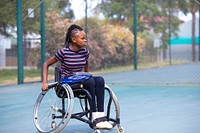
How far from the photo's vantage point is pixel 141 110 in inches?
216

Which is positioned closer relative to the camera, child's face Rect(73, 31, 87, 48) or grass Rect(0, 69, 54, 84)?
child's face Rect(73, 31, 87, 48)

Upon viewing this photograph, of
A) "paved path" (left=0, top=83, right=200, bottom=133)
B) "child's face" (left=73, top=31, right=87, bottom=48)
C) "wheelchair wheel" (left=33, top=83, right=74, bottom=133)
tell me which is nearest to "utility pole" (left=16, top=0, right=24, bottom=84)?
"paved path" (left=0, top=83, right=200, bottom=133)

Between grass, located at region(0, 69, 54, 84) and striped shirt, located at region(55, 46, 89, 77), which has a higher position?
striped shirt, located at region(55, 46, 89, 77)

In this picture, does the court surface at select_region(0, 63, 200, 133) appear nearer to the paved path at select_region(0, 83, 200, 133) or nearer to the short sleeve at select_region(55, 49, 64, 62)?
the paved path at select_region(0, 83, 200, 133)

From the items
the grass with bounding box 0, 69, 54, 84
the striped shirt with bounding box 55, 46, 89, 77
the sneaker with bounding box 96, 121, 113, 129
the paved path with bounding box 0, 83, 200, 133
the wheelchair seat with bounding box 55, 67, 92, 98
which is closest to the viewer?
the sneaker with bounding box 96, 121, 113, 129

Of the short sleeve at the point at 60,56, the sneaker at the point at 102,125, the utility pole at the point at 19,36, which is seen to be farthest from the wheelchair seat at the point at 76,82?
the utility pole at the point at 19,36

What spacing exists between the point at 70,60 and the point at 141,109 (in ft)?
5.86

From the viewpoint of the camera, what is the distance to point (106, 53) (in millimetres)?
15336

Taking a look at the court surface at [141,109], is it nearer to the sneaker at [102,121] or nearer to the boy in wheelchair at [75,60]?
the sneaker at [102,121]

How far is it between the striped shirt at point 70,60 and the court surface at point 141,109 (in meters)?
0.57

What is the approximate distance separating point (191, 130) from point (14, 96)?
387 centimetres

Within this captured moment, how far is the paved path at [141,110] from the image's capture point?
4324mm

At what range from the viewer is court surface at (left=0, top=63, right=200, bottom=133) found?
4.33m

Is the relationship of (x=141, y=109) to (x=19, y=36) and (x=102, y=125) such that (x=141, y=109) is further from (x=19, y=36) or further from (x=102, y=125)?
(x=19, y=36)
